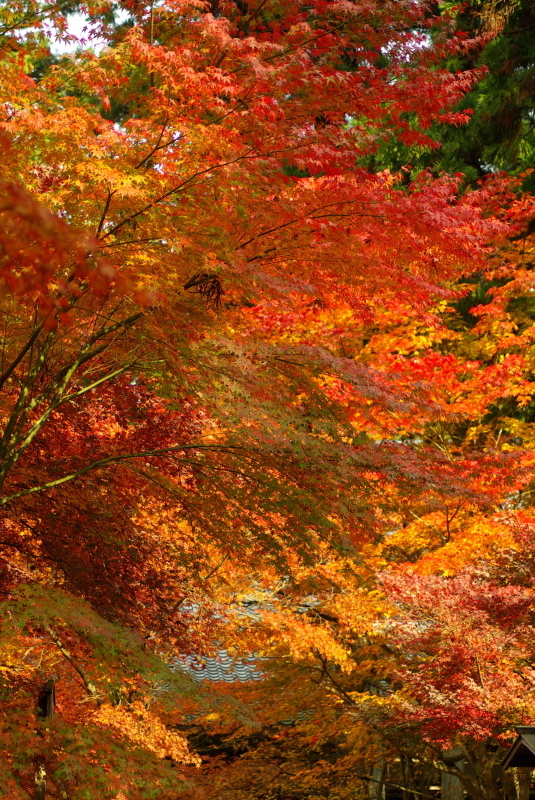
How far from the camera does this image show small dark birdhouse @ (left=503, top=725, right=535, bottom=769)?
19.9ft

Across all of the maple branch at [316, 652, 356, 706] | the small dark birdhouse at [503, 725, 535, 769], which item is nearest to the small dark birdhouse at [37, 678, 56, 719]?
the small dark birdhouse at [503, 725, 535, 769]

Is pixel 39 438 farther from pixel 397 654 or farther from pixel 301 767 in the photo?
pixel 301 767

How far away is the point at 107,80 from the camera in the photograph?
21.8 feet

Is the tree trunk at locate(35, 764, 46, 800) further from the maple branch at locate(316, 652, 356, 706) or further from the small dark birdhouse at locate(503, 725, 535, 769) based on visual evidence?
the maple branch at locate(316, 652, 356, 706)

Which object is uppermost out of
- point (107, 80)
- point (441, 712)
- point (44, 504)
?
point (107, 80)

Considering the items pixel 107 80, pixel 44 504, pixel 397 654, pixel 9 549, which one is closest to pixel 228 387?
pixel 44 504

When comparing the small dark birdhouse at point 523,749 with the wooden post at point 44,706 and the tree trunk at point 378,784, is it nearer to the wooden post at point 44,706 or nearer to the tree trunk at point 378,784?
the wooden post at point 44,706

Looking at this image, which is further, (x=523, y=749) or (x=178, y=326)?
(x=523, y=749)

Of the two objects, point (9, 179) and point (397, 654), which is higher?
point (9, 179)

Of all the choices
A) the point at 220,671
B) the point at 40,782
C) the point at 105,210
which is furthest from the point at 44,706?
the point at 220,671

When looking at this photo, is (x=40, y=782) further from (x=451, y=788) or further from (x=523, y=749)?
(x=451, y=788)

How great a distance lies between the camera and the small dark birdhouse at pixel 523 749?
6062 millimetres

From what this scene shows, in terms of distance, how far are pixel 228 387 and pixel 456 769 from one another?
825 cm

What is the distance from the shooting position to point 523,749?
256 inches
